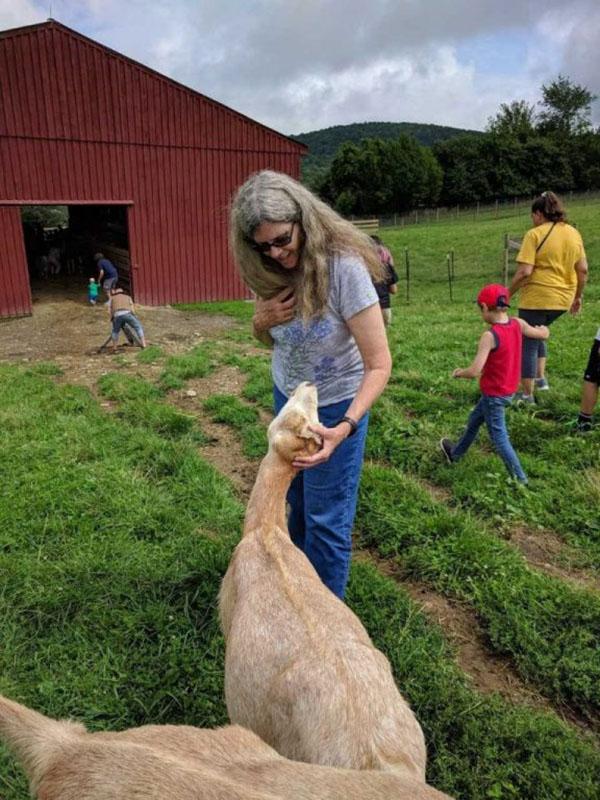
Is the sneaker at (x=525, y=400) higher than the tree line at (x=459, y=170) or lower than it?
lower

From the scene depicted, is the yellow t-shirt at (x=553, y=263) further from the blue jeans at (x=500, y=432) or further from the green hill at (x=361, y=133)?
the green hill at (x=361, y=133)

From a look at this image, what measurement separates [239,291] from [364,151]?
64.7 m

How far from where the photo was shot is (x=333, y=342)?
9.63 feet

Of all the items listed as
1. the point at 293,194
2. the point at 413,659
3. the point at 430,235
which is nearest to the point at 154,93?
the point at 293,194

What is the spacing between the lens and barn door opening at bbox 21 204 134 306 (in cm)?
1980

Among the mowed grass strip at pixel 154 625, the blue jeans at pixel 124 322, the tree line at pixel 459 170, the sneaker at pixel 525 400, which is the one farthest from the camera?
the tree line at pixel 459 170

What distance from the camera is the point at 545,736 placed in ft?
9.14

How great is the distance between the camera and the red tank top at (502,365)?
5.03 metres

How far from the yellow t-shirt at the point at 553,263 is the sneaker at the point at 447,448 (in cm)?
237

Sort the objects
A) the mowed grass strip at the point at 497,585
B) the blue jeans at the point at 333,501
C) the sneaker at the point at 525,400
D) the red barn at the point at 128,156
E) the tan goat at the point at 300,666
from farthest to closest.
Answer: the red barn at the point at 128,156 < the sneaker at the point at 525,400 < the mowed grass strip at the point at 497,585 < the blue jeans at the point at 333,501 < the tan goat at the point at 300,666

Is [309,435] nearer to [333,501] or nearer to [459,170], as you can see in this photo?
[333,501]

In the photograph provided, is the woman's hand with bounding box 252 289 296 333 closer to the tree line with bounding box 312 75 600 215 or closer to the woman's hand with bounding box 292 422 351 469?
the woman's hand with bounding box 292 422 351 469

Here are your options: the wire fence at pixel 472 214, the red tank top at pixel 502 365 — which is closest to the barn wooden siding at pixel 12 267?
the red tank top at pixel 502 365

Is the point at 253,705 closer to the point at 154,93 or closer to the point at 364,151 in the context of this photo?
the point at 154,93
